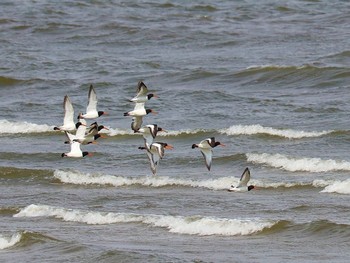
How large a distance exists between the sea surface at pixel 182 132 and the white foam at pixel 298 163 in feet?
0.16

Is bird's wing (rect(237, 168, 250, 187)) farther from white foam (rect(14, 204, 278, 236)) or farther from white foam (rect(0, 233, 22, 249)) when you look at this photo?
white foam (rect(0, 233, 22, 249))

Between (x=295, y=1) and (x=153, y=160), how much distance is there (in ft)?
101

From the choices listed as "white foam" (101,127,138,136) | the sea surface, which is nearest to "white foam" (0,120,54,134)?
the sea surface

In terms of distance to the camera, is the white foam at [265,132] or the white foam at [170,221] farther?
the white foam at [265,132]

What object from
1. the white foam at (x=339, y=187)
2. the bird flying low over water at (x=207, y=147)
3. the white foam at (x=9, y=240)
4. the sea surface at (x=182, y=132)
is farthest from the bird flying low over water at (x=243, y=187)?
the white foam at (x=9, y=240)

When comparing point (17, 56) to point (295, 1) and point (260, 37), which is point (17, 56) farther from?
point (295, 1)

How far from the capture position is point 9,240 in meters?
19.2

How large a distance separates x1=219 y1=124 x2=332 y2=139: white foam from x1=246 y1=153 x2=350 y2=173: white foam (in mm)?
2180

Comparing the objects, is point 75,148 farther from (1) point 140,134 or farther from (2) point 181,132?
(2) point 181,132

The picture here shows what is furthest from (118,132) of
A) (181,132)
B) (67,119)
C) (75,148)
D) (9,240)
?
(9,240)

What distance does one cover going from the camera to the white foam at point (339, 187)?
72.2 ft

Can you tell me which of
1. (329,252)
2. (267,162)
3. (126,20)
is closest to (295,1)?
(126,20)

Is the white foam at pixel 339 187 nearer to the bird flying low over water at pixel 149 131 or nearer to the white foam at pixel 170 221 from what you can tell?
the white foam at pixel 170 221

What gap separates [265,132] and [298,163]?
3714mm
